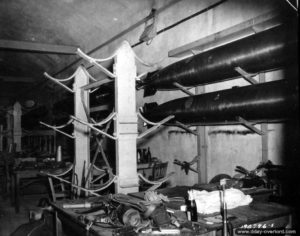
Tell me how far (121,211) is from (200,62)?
8.72 feet

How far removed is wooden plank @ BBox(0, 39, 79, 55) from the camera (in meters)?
9.12

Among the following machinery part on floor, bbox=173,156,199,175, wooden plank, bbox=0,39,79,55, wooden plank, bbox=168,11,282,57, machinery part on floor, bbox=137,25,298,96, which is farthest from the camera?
wooden plank, bbox=0,39,79,55

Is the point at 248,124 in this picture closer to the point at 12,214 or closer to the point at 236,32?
the point at 236,32

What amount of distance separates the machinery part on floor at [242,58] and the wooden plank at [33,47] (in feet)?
16.4

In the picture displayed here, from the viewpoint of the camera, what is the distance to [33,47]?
9312mm

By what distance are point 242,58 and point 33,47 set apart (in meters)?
7.08

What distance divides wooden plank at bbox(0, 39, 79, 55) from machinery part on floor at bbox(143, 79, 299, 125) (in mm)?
5183

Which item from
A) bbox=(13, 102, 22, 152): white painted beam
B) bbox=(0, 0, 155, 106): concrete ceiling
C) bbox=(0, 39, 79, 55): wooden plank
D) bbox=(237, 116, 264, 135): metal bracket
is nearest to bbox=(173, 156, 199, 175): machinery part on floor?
bbox=(237, 116, 264, 135): metal bracket

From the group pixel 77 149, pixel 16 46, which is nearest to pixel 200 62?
pixel 77 149

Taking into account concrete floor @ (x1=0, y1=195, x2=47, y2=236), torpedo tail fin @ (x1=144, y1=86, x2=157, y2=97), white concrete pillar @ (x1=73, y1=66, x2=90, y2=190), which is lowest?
concrete floor @ (x1=0, y1=195, x2=47, y2=236)

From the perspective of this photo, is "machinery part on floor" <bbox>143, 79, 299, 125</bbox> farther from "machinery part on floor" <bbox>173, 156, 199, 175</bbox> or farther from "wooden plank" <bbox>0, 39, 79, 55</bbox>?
"wooden plank" <bbox>0, 39, 79, 55</bbox>

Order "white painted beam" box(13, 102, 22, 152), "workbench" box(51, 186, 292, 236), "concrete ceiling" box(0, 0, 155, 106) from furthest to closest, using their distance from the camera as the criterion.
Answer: "white painted beam" box(13, 102, 22, 152) → "concrete ceiling" box(0, 0, 155, 106) → "workbench" box(51, 186, 292, 236)

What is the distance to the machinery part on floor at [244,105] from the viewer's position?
12.1 ft

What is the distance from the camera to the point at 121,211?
294 cm
